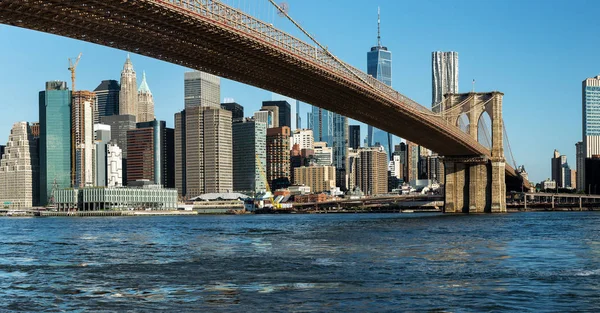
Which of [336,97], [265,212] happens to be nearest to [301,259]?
[336,97]

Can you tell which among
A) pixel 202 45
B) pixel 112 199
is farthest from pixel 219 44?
pixel 112 199

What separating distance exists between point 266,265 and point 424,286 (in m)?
6.93

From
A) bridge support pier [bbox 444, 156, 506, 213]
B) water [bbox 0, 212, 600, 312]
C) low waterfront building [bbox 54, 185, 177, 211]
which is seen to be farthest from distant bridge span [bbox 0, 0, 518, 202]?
low waterfront building [bbox 54, 185, 177, 211]

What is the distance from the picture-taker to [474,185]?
93625 millimetres

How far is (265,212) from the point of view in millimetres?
166875

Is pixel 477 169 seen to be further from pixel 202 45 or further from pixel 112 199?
pixel 112 199

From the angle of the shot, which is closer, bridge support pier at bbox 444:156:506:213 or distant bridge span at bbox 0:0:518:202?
distant bridge span at bbox 0:0:518:202

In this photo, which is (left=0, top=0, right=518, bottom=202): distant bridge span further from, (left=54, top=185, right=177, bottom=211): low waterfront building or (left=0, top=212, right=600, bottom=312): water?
(left=54, top=185, right=177, bottom=211): low waterfront building

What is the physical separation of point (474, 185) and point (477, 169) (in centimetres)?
188

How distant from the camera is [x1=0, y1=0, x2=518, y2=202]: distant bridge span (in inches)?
1473

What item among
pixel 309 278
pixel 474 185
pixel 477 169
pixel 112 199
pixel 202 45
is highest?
pixel 202 45

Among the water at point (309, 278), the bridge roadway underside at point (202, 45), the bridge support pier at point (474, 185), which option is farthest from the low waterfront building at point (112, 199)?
the water at point (309, 278)

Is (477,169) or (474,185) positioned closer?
(477,169)

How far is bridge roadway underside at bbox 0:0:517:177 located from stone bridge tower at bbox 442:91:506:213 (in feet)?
79.7
